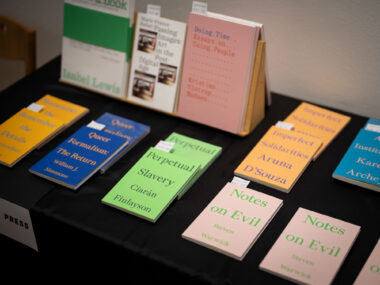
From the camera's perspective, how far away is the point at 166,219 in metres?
1.43

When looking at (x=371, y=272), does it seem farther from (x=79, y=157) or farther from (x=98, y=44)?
(x=98, y=44)

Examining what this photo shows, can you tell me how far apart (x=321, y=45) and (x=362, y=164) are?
52cm

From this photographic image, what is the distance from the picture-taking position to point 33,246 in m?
1.56

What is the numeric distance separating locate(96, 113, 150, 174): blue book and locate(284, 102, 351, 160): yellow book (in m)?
0.52

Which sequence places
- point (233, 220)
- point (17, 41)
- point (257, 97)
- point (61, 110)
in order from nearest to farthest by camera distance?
point (233, 220) → point (257, 97) → point (61, 110) → point (17, 41)

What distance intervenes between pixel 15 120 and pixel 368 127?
1218 mm

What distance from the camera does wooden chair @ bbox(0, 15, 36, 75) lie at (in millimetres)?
2258

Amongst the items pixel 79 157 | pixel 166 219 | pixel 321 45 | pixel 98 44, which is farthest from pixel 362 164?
pixel 98 44

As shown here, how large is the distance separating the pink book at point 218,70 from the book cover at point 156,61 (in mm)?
40

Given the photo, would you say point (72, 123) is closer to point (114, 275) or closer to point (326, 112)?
point (114, 275)

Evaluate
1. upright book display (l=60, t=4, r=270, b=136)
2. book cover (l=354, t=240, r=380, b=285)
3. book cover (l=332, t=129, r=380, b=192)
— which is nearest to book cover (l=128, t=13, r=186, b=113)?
upright book display (l=60, t=4, r=270, b=136)

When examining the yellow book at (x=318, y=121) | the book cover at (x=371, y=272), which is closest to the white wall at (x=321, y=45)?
the yellow book at (x=318, y=121)

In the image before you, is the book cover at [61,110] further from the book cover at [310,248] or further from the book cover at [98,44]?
the book cover at [310,248]

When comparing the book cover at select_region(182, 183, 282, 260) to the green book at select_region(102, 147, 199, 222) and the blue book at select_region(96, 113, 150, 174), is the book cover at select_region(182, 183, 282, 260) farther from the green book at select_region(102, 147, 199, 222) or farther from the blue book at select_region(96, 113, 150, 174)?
the blue book at select_region(96, 113, 150, 174)
